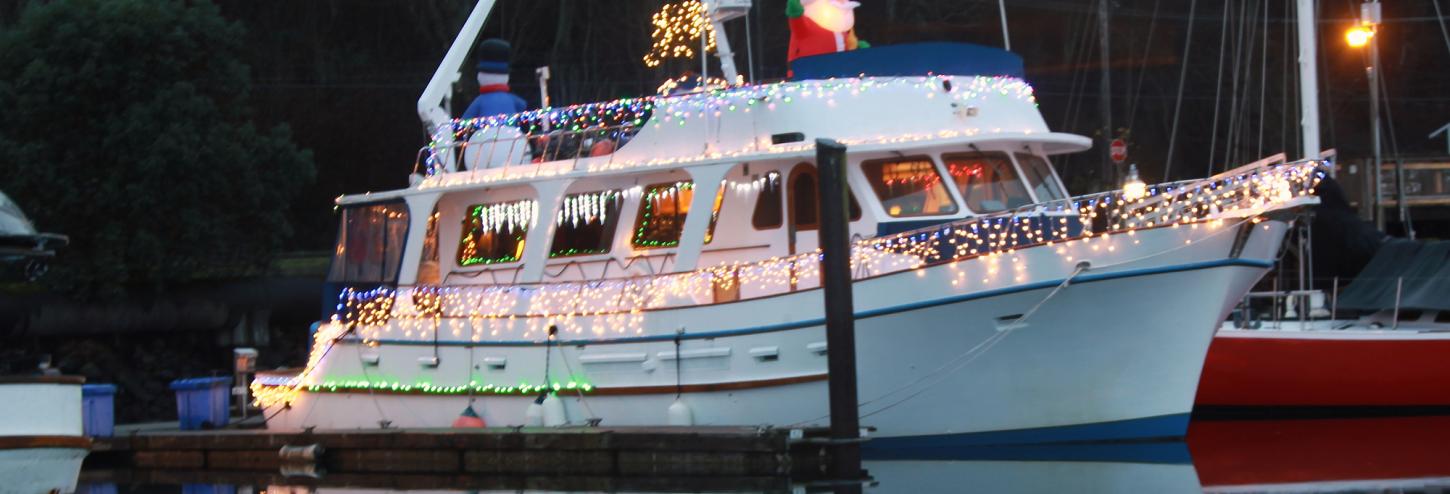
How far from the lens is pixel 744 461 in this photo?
50.0 ft

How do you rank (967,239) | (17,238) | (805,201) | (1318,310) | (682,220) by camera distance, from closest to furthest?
1. (17,238)
2. (967,239)
3. (805,201)
4. (682,220)
5. (1318,310)

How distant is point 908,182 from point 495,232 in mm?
4603

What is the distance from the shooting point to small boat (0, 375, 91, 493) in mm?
15711

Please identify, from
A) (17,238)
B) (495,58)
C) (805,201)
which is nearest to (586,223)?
(805,201)

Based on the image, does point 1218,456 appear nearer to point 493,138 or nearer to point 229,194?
point 493,138

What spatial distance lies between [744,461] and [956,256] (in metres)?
2.56

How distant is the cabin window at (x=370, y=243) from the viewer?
65.6 feet

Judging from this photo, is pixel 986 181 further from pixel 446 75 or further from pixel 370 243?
pixel 370 243

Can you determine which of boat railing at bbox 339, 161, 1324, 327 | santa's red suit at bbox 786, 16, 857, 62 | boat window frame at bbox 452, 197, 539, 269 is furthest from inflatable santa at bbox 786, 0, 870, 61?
boat window frame at bbox 452, 197, 539, 269

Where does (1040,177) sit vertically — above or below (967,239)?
above

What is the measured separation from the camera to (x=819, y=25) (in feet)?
62.5

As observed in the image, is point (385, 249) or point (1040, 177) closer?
point (1040, 177)

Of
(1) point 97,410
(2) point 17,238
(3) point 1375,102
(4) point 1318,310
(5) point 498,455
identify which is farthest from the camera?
(3) point 1375,102

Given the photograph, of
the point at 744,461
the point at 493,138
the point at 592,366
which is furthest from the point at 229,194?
the point at 744,461
